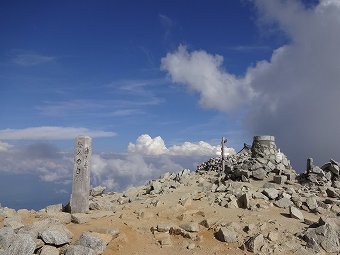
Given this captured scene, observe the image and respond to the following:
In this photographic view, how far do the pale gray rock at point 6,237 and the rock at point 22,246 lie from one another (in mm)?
155

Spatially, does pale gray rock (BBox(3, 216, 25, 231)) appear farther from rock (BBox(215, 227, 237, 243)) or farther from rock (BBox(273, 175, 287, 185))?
rock (BBox(273, 175, 287, 185))

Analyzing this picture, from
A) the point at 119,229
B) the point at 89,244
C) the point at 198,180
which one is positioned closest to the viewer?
the point at 89,244

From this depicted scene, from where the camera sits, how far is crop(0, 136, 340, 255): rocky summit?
1065cm

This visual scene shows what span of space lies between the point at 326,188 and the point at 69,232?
40.8 feet

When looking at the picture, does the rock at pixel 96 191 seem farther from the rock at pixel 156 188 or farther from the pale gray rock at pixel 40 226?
the pale gray rock at pixel 40 226

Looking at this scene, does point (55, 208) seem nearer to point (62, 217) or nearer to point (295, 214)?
point (62, 217)

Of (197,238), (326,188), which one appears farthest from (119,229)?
(326,188)

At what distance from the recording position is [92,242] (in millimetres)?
10461

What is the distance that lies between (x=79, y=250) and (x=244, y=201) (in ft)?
23.1

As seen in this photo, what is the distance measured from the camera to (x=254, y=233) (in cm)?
1215

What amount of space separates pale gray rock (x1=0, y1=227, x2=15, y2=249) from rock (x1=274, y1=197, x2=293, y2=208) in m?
9.64

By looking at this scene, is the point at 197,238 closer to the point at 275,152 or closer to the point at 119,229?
the point at 119,229

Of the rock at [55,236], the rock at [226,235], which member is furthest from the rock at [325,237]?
the rock at [55,236]

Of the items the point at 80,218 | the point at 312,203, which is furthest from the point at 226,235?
the point at 312,203
